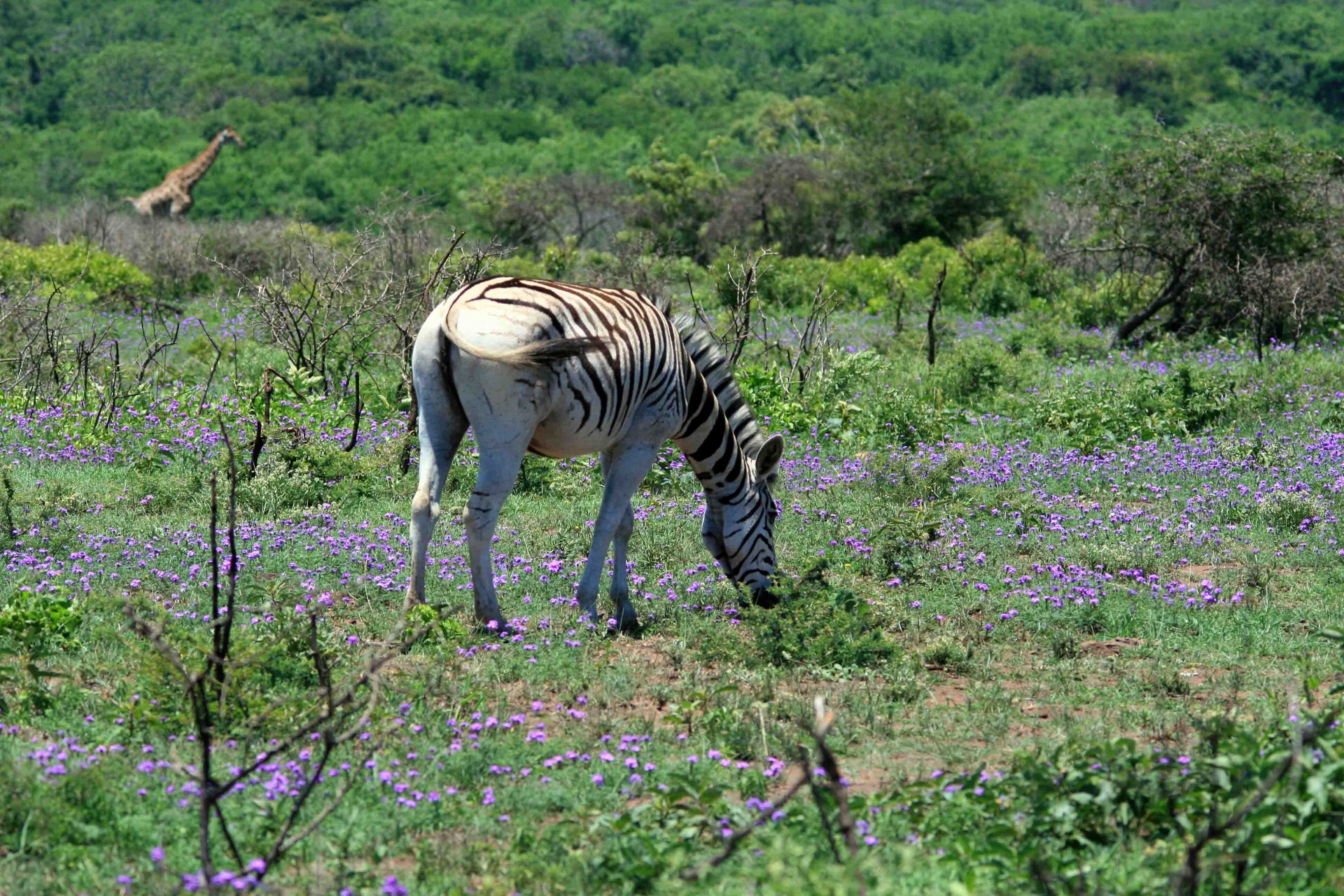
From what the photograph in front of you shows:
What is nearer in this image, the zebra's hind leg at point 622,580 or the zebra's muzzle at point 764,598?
the zebra's hind leg at point 622,580

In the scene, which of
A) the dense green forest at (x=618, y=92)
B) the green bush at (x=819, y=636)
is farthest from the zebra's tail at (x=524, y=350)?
the dense green forest at (x=618, y=92)

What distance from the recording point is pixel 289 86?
69.3 m

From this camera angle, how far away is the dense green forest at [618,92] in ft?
113

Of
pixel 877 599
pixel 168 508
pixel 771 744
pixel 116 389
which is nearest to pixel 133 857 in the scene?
pixel 771 744

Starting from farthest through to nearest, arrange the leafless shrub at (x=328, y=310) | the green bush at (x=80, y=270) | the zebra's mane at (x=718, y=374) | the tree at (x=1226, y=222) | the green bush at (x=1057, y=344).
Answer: the green bush at (x=80, y=270)
the tree at (x=1226, y=222)
the green bush at (x=1057, y=344)
the leafless shrub at (x=328, y=310)
the zebra's mane at (x=718, y=374)

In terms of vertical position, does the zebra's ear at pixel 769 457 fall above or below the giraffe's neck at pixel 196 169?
above

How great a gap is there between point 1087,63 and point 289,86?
3982 cm

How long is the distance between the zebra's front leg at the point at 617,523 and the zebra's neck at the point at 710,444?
242 millimetres

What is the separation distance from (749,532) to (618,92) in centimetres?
6585

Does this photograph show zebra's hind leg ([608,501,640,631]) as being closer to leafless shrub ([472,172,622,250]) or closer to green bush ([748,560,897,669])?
green bush ([748,560,897,669])

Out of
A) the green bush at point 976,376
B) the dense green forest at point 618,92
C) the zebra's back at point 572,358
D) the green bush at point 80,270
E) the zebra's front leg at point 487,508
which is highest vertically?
the zebra's back at point 572,358

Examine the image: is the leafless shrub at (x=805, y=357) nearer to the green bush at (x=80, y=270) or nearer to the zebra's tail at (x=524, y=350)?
the zebra's tail at (x=524, y=350)

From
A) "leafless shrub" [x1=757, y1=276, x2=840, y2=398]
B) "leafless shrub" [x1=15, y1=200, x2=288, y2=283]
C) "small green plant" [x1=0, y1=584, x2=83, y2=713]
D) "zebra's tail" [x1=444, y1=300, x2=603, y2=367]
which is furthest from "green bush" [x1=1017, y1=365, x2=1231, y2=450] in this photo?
"leafless shrub" [x1=15, y1=200, x2=288, y2=283]

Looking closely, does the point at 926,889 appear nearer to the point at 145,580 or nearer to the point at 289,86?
the point at 145,580
